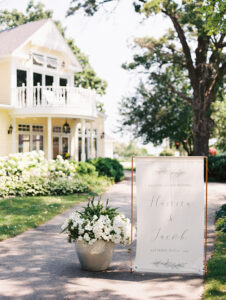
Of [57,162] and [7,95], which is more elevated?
[7,95]

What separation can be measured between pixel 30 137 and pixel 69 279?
17056 millimetres

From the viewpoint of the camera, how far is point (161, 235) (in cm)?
534

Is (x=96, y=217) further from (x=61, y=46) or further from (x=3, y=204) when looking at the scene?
(x=61, y=46)

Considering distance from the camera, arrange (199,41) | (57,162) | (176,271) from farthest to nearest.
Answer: (199,41)
(57,162)
(176,271)

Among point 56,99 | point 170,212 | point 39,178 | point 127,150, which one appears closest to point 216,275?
point 170,212

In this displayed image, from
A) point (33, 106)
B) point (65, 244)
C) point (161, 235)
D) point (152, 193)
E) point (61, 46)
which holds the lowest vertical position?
point (65, 244)

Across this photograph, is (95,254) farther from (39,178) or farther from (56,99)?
(56,99)

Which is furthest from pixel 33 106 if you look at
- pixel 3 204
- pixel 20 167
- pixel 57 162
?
pixel 3 204

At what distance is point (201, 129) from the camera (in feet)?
75.1

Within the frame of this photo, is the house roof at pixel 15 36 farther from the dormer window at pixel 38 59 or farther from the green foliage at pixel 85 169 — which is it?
the green foliage at pixel 85 169

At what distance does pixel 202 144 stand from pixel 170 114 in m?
8.01

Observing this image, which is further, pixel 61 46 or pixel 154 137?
pixel 154 137

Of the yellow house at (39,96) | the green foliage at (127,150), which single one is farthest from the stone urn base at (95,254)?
the green foliage at (127,150)

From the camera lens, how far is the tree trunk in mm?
22656
